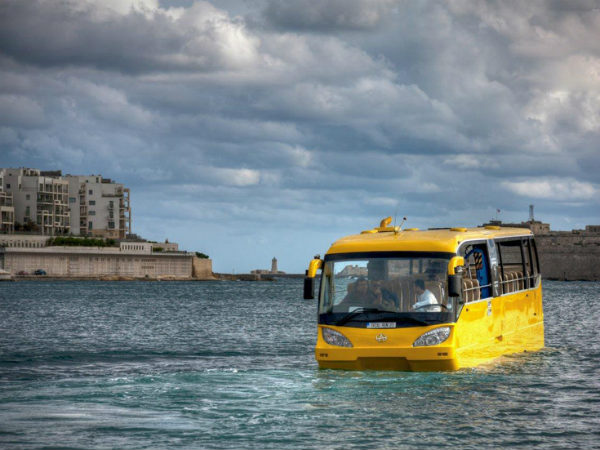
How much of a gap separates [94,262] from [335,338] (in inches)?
6375

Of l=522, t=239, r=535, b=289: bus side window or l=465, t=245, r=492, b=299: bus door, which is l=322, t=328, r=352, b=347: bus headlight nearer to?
l=465, t=245, r=492, b=299: bus door

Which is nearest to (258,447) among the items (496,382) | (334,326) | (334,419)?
(334,419)

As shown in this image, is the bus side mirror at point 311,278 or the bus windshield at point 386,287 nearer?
the bus windshield at point 386,287

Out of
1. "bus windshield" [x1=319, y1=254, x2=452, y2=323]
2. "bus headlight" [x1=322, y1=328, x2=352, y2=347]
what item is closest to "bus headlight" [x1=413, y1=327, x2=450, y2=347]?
"bus windshield" [x1=319, y1=254, x2=452, y2=323]

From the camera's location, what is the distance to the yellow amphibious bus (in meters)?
17.8

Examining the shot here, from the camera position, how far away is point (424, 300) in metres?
18.3

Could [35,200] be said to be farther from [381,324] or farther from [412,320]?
[412,320]

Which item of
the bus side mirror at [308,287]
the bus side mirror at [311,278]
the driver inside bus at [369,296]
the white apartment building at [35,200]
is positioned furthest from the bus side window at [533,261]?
the white apartment building at [35,200]

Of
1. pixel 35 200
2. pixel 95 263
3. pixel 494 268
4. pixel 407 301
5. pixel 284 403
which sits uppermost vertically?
pixel 35 200

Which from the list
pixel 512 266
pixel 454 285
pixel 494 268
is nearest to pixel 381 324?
pixel 454 285

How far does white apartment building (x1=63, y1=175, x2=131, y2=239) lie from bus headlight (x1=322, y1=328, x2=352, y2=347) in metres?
181

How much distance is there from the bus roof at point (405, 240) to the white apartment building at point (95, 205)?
180 meters

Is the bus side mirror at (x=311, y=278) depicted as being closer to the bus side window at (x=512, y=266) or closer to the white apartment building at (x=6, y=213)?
the bus side window at (x=512, y=266)

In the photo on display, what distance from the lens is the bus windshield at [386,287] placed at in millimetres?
18312
